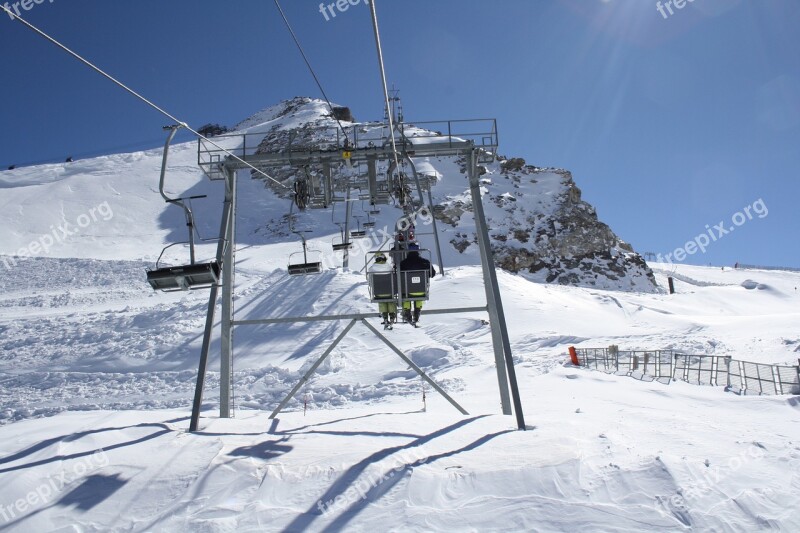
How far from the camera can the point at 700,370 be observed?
14.8 m

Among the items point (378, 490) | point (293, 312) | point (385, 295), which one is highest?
point (385, 295)

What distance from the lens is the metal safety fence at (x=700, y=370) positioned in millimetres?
13122

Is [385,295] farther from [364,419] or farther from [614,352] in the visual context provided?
[614,352]

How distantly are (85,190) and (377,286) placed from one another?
66.9 m

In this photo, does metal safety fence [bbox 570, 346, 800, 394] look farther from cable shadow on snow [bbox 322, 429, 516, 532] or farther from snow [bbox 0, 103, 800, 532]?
cable shadow on snow [bbox 322, 429, 516, 532]

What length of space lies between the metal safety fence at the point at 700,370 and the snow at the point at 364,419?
43.2 inches

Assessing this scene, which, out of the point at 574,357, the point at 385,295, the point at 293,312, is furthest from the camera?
the point at 293,312

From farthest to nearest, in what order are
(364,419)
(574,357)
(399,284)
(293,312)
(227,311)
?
(293,312) < (574,357) < (227,311) < (399,284) < (364,419)

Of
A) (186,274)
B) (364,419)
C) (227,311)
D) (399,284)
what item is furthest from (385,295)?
(227,311)

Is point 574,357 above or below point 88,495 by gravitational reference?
below

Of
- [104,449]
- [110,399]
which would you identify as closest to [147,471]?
[104,449]

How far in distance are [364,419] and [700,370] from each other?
1150cm

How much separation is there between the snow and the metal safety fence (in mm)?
1098

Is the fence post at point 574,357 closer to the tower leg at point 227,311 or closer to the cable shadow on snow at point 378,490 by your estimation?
the tower leg at point 227,311
